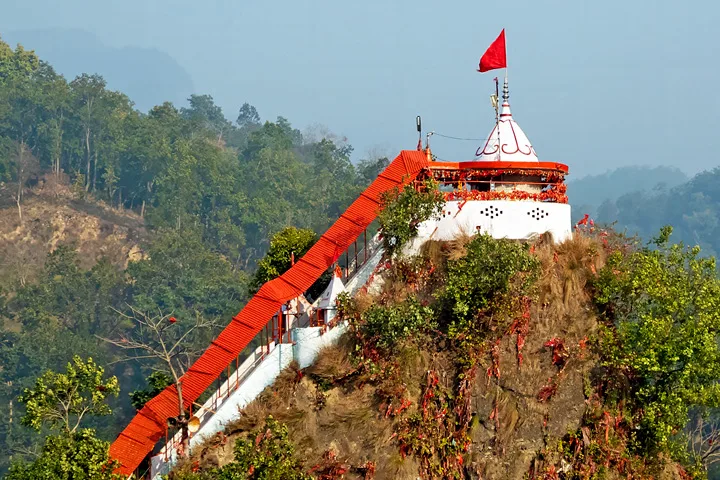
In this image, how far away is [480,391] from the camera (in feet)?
80.4

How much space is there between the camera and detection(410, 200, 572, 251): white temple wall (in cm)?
2745

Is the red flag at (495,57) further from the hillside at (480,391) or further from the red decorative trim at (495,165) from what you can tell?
the hillside at (480,391)

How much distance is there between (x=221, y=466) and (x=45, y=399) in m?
4.67

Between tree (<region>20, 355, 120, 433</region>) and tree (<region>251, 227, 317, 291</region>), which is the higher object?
tree (<region>251, 227, 317, 291</region>)

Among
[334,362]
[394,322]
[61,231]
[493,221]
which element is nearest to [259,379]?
[334,362]

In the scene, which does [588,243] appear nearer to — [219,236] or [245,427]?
[245,427]

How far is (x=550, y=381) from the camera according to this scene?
80.8ft

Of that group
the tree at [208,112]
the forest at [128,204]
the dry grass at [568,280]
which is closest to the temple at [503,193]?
the dry grass at [568,280]

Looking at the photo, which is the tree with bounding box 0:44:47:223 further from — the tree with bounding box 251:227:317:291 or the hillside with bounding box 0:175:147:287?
the tree with bounding box 251:227:317:291

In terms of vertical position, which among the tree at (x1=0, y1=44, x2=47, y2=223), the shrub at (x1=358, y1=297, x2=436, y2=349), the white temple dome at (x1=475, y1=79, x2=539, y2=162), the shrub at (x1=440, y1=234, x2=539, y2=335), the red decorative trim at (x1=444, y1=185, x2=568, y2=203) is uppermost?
the tree at (x1=0, y1=44, x2=47, y2=223)

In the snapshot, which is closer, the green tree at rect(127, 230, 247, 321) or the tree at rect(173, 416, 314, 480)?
the tree at rect(173, 416, 314, 480)

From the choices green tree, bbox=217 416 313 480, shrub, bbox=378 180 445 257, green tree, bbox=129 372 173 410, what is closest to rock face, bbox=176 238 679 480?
green tree, bbox=217 416 313 480

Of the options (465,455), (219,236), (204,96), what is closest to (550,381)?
(465,455)

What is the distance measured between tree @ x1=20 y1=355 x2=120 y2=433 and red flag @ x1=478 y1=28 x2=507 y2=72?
1431cm
